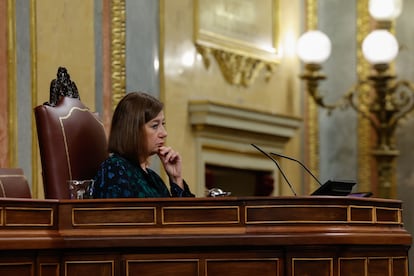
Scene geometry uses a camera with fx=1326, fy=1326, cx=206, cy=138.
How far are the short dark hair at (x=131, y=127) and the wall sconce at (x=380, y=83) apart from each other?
4.03m

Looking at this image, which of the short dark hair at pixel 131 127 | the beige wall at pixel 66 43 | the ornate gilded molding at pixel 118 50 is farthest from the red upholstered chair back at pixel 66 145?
Answer: the ornate gilded molding at pixel 118 50

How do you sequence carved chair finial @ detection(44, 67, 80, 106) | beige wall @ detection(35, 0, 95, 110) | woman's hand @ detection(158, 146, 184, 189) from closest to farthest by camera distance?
woman's hand @ detection(158, 146, 184, 189)
carved chair finial @ detection(44, 67, 80, 106)
beige wall @ detection(35, 0, 95, 110)

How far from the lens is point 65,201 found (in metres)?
4.49

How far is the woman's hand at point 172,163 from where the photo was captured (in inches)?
205

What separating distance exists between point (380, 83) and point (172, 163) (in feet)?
13.1

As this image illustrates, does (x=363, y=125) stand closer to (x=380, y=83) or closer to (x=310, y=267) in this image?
(x=380, y=83)

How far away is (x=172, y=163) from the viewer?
522 cm

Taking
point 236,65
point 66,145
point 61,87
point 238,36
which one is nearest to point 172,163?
point 66,145

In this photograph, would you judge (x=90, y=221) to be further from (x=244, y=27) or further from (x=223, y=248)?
(x=244, y=27)

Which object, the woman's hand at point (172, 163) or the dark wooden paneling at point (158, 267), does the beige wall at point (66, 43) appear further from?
the dark wooden paneling at point (158, 267)

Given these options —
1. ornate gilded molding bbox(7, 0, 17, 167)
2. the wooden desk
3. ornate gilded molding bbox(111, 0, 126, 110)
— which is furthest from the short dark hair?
ornate gilded molding bbox(111, 0, 126, 110)

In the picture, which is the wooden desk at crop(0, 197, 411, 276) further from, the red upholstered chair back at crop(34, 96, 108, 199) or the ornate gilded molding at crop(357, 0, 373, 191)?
the ornate gilded molding at crop(357, 0, 373, 191)

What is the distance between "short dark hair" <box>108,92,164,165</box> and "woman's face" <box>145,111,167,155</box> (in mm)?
14

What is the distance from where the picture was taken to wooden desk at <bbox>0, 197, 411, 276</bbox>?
4.45 m
